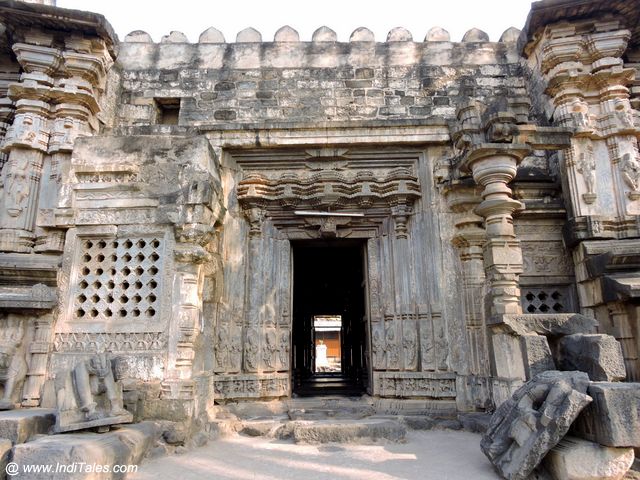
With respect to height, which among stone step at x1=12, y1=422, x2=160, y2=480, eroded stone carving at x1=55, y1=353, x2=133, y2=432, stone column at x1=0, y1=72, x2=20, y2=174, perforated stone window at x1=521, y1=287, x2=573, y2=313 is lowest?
stone step at x1=12, y1=422, x2=160, y2=480

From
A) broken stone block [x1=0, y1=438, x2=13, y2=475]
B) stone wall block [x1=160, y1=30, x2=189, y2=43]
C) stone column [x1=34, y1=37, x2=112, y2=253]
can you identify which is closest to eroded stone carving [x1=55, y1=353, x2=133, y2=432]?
broken stone block [x1=0, y1=438, x2=13, y2=475]

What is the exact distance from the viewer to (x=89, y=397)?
4035mm

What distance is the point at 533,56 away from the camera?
7.36 metres

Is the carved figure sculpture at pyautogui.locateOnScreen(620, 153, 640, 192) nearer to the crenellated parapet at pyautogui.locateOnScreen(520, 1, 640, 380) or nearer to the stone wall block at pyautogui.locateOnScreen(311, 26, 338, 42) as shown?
the crenellated parapet at pyautogui.locateOnScreen(520, 1, 640, 380)

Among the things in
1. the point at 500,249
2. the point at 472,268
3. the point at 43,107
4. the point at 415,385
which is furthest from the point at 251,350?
the point at 43,107

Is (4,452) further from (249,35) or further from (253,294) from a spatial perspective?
(249,35)

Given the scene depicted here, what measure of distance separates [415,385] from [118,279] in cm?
431

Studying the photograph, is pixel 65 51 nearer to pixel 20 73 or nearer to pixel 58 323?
pixel 20 73

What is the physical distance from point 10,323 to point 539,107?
8.39m

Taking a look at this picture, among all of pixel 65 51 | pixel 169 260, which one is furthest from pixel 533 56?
pixel 65 51

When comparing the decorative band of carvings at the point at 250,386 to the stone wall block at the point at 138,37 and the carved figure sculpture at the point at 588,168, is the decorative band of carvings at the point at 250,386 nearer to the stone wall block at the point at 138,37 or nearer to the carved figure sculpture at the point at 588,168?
the carved figure sculpture at the point at 588,168

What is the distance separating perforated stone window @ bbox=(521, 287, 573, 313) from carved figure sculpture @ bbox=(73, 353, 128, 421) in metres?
5.63

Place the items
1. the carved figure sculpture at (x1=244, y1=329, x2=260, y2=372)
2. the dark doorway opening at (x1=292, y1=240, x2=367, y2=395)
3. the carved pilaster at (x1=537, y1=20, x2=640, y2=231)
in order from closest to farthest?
the carved pilaster at (x1=537, y1=20, x2=640, y2=231) → the carved figure sculpture at (x1=244, y1=329, x2=260, y2=372) → the dark doorway opening at (x1=292, y1=240, x2=367, y2=395)

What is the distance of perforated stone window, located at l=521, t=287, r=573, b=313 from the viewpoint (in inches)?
260
